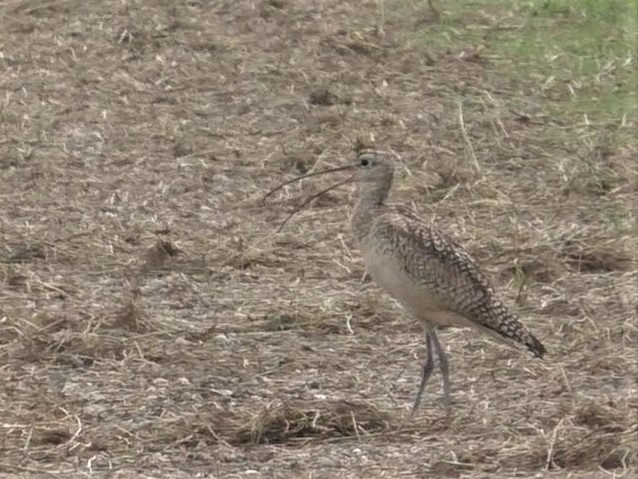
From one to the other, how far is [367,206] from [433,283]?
66 centimetres

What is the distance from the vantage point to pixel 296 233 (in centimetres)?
1047

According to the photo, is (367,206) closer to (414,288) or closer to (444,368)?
(414,288)

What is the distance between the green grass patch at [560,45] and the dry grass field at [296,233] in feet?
0.14

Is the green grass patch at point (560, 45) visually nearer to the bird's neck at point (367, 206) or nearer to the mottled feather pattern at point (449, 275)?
the bird's neck at point (367, 206)

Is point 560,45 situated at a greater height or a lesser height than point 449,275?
lesser

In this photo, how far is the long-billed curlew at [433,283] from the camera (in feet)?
25.3

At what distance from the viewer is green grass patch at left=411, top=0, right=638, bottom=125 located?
1342cm

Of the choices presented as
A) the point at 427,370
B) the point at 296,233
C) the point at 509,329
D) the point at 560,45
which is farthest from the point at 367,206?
the point at 560,45

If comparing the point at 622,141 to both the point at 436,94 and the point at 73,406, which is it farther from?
the point at 73,406

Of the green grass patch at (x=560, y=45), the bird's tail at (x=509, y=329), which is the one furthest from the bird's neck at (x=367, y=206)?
the green grass patch at (x=560, y=45)

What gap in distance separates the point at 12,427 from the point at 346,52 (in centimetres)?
800

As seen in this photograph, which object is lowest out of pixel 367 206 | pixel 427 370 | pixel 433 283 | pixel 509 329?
pixel 427 370

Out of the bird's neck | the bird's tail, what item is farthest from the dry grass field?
the bird's neck

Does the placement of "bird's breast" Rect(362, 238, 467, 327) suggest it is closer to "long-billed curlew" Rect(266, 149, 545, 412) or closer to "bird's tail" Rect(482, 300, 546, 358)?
"long-billed curlew" Rect(266, 149, 545, 412)
